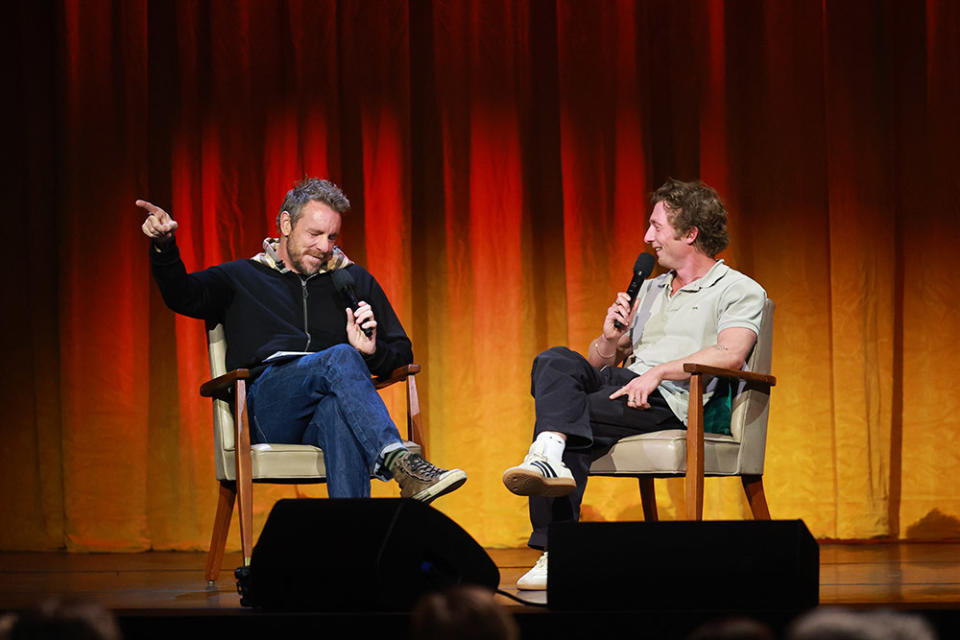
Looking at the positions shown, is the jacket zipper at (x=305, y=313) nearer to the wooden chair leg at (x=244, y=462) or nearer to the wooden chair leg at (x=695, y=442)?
the wooden chair leg at (x=244, y=462)

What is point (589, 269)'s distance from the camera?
13.2 ft

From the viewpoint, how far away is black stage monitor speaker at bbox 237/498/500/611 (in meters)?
1.73

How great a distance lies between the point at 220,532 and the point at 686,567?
1707mm

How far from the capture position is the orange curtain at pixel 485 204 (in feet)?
12.7

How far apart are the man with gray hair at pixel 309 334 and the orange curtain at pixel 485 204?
3.02 feet

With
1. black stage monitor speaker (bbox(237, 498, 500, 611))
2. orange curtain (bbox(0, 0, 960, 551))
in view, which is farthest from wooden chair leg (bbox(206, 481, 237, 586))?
black stage monitor speaker (bbox(237, 498, 500, 611))

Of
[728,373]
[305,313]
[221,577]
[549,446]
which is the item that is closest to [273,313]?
[305,313]

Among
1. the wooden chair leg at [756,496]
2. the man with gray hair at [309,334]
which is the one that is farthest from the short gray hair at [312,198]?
the wooden chair leg at [756,496]

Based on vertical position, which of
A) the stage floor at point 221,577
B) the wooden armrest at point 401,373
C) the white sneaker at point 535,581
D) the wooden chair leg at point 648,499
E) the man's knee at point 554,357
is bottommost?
the stage floor at point 221,577

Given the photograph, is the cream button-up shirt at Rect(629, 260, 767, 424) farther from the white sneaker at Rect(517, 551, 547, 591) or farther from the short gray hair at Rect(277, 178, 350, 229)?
the short gray hair at Rect(277, 178, 350, 229)

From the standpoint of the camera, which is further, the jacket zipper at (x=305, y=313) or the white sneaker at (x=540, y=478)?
the jacket zipper at (x=305, y=313)

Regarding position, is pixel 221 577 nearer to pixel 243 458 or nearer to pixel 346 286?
pixel 243 458

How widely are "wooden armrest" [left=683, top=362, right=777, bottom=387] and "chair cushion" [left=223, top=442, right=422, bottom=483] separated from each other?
750 millimetres

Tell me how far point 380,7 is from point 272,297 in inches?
60.4
